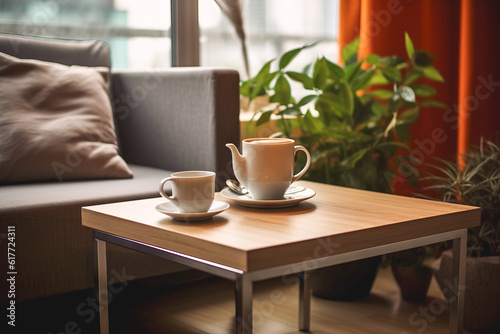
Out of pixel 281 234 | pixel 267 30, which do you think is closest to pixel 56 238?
pixel 281 234

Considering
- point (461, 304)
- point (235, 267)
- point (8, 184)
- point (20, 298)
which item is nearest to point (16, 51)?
point (8, 184)

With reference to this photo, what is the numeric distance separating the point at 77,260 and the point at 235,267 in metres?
0.69

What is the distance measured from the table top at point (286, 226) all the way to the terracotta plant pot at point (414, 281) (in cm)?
60

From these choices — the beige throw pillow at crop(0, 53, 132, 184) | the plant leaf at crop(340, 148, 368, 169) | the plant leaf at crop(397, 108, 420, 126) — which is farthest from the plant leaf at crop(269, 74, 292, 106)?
the beige throw pillow at crop(0, 53, 132, 184)

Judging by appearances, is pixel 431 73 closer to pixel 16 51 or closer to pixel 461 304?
pixel 461 304

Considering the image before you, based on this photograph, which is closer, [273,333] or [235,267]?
[235,267]

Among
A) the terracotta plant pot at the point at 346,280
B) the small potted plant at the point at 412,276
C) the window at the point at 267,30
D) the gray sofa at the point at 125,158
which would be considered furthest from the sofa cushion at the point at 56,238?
the window at the point at 267,30

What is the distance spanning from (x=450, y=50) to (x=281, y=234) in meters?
1.95

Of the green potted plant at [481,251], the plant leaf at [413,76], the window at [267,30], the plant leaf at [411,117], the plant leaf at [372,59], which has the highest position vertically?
the window at [267,30]

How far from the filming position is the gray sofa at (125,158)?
1.46 meters

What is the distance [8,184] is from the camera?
1.70 metres

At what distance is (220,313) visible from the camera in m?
1.81

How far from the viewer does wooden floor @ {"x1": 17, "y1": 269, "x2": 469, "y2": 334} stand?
1678 millimetres

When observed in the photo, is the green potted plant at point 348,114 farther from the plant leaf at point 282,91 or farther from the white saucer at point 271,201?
the white saucer at point 271,201
